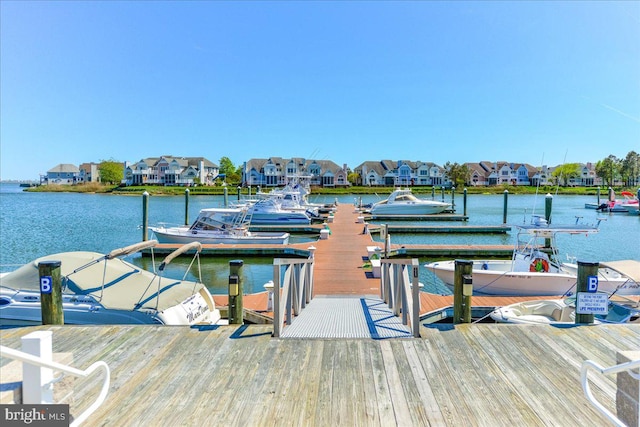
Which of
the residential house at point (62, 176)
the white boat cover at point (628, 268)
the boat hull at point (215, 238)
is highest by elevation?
the residential house at point (62, 176)

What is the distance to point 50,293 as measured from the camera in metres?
5.62

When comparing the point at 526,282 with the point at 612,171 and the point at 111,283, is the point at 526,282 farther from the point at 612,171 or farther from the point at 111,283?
the point at 612,171

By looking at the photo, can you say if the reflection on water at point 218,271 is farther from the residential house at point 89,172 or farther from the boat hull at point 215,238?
the residential house at point 89,172

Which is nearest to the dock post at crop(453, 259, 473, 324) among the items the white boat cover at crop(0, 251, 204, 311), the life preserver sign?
the white boat cover at crop(0, 251, 204, 311)

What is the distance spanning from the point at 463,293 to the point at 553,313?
382 centimetres

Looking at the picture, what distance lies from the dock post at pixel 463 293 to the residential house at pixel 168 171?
9438 centimetres

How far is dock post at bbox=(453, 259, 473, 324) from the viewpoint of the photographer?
566 cm

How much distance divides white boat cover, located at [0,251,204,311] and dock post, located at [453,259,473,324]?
4.76 m

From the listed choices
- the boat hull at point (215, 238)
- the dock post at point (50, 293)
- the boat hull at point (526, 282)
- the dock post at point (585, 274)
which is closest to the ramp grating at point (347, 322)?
the dock post at point (585, 274)

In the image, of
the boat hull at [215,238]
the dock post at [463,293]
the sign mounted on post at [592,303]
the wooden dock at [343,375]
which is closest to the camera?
the wooden dock at [343,375]

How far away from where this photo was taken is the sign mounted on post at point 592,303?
556 cm

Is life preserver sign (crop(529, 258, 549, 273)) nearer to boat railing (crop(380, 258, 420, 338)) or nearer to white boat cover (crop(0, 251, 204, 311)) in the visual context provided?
boat railing (crop(380, 258, 420, 338))

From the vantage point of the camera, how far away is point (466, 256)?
18.2m

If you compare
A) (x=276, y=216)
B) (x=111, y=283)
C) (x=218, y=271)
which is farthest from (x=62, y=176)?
(x=111, y=283)
